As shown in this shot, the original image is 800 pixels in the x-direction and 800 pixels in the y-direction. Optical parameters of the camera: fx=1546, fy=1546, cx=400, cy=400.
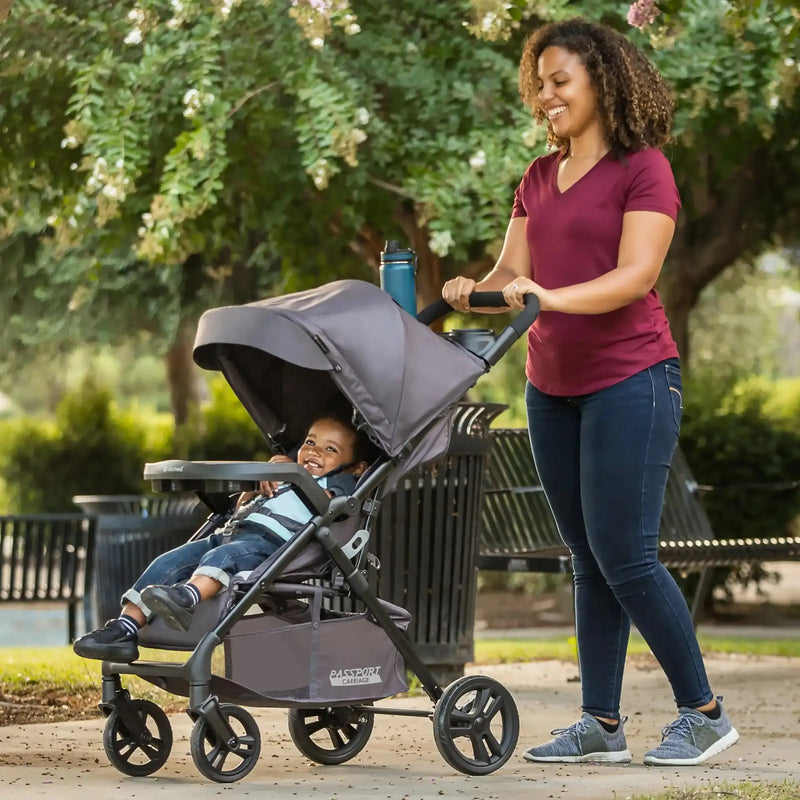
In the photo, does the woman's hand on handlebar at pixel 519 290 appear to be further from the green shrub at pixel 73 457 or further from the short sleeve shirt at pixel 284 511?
the green shrub at pixel 73 457

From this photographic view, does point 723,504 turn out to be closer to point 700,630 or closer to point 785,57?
point 700,630

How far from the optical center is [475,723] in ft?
15.2

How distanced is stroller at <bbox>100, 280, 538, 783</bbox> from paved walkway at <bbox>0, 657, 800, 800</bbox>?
0.36ft

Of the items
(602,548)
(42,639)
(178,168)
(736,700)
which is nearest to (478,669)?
(736,700)

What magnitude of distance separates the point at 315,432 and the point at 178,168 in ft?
11.8

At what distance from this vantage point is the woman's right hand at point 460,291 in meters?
4.68

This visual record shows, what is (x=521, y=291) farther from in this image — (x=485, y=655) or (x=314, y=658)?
(x=485, y=655)

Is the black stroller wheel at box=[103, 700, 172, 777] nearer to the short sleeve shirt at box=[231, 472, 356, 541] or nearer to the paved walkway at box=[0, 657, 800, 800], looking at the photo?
the paved walkway at box=[0, 657, 800, 800]

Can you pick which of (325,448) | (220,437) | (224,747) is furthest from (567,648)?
(220,437)

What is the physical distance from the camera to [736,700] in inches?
267

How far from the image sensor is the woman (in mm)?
4590

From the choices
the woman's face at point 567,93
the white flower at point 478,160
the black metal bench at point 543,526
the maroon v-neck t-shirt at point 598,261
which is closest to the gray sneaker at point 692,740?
the maroon v-neck t-shirt at point 598,261

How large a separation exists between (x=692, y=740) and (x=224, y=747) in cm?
142

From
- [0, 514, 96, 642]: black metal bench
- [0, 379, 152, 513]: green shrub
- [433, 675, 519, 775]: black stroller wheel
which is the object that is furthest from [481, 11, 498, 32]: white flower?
[0, 379, 152, 513]: green shrub
